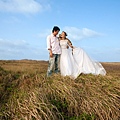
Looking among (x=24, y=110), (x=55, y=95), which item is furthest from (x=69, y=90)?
(x=24, y=110)

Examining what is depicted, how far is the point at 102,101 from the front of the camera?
286 inches

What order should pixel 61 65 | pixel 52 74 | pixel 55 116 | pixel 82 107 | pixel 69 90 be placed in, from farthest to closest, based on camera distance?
1. pixel 61 65
2. pixel 52 74
3. pixel 69 90
4. pixel 82 107
5. pixel 55 116

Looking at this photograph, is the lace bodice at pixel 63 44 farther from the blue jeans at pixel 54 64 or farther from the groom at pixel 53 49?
the blue jeans at pixel 54 64

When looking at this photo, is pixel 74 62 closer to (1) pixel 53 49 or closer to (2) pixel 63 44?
(2) pixel 63 44

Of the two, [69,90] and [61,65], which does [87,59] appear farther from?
[69,90]

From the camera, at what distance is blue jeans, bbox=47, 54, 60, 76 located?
367 inches

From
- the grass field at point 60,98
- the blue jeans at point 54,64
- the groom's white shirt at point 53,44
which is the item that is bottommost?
the grass field at point 60,98

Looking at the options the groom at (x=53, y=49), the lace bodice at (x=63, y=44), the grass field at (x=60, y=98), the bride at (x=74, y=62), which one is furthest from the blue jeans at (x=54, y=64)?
the grass field at (x=60, y=98)

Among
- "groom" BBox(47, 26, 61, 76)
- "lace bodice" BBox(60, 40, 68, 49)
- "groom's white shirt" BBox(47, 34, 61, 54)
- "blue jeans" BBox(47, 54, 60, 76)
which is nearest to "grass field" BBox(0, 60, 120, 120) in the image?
"blue jeans" BBox(47, 54, 60, 76)

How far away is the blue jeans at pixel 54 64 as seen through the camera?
30.6ft

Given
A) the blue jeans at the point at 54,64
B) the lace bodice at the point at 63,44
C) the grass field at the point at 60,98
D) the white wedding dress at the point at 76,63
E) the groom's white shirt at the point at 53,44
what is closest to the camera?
the grass field at the point at 60,98

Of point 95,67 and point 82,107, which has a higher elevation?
point 95,67

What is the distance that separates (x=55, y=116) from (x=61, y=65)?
358 cm

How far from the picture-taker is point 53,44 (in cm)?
917
